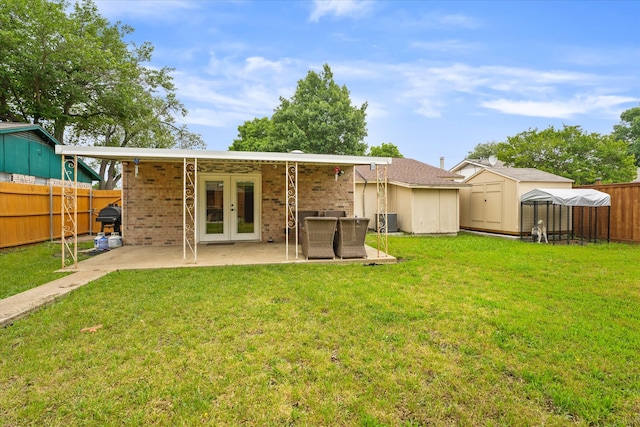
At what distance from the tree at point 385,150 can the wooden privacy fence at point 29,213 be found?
1106 inches

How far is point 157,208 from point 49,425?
303 inches

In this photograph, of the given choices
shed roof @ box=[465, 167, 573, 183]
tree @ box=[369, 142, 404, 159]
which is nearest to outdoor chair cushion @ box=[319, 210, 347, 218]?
shed roof @ box=[465, 167, 573, 183]

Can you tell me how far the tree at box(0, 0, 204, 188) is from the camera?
15.8 metres

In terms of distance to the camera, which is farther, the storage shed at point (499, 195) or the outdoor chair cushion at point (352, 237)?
the storage shed at point (499, 195)

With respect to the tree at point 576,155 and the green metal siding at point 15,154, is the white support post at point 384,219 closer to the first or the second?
the green metal siding at point 15,154

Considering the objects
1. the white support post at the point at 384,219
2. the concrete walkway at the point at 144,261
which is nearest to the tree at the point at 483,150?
the white support post at the point at 384,219

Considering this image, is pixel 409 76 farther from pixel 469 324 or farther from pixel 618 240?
pixel 469 324

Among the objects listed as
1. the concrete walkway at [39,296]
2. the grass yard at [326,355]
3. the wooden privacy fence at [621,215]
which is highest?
the wooden privacy fence at [621,215]

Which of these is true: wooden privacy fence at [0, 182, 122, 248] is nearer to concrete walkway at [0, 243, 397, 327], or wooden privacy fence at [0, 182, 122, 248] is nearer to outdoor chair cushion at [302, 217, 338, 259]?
concrete walkway at [0, 243, 397, 327]

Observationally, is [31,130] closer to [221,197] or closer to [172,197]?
[172,197]

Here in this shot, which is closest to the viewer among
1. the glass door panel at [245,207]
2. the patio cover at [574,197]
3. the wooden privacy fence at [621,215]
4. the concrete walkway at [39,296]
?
the concrete walkway at [39,296]

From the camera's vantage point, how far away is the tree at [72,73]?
51.9 feet

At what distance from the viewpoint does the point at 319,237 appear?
22.9ft

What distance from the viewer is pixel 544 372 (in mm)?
2604
